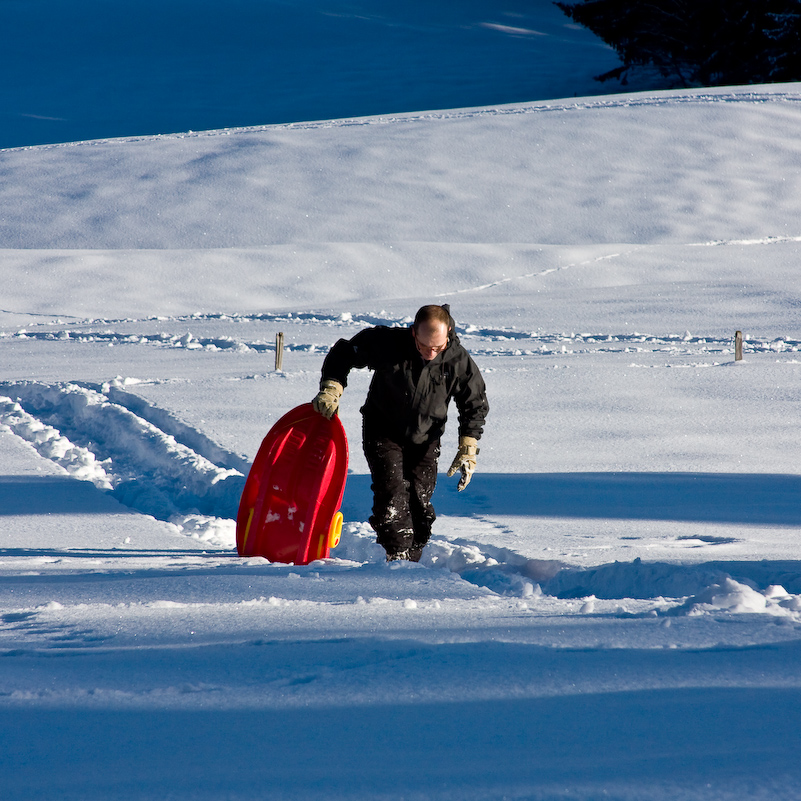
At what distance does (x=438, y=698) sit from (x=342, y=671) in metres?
0.28

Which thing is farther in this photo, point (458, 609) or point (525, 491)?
point (525, 491)

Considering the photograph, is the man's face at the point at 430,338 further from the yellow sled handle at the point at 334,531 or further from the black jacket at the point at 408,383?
the yellow sled handle at the point at 334,531

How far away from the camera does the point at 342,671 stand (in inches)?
82.9

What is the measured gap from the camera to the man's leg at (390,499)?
13.6ft

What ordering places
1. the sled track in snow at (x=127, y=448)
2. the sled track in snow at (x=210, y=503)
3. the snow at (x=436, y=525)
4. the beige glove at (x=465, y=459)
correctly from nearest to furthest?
the snow at (x=436, y=525) → the sled track in snow at (x=210, y=503) → the beige glove at (x=465, y=459) → the sled track in snow at (x=127, y=448)

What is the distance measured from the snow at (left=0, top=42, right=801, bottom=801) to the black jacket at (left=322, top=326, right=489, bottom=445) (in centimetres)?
65

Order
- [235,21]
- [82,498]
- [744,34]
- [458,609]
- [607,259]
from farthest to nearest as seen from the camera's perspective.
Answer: [235,21]
[744,34]
[607,259]
[82,498]
[458,609]

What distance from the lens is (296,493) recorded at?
14.0ft

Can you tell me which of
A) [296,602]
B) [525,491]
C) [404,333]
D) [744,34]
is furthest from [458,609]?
[744,34]

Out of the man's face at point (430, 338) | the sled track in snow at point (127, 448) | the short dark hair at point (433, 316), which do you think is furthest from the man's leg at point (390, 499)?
the sled track in snow at point (127, 448)

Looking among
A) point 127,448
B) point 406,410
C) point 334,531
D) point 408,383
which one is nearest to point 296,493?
point 334,531

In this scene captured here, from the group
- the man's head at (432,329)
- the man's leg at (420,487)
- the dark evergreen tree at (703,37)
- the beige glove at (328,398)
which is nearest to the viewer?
the man's head at (432,329)

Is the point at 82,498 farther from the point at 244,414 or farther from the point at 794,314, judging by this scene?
the point at 794,314

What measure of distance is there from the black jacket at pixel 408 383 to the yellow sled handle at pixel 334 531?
1.55 ft
